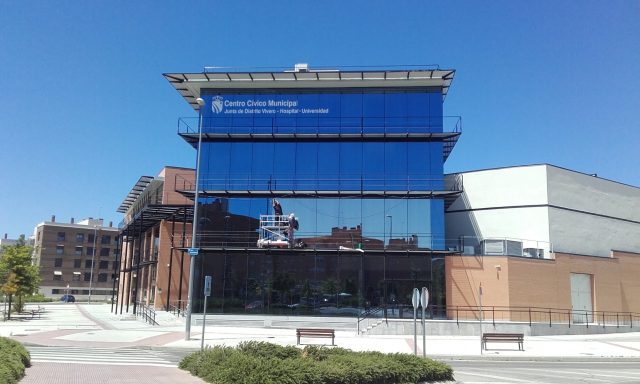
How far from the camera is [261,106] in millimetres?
37875

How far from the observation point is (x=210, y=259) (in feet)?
117

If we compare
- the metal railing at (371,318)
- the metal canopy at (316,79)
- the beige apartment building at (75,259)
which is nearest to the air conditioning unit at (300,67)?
the metal canopy at (316,79)

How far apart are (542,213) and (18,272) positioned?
37.7 m

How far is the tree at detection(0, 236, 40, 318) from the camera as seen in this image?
3866cm

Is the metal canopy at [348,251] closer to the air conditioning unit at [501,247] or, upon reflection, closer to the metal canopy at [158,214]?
the air conditioning unit at [501,247]

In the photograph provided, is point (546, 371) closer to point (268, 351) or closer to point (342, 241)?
point (268, 351)

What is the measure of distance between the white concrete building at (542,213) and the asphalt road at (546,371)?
15136mm

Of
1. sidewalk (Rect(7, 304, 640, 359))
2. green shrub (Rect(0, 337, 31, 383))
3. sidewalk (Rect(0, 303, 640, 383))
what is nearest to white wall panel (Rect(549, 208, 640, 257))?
sidewalk (Rect(0, 303, 640, 383))

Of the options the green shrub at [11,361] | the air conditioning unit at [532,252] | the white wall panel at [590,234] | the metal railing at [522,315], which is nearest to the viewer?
the green shrub at [11,361]

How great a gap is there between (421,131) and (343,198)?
6.88 metres

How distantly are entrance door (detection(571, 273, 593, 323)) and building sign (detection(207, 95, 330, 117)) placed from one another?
2049cm

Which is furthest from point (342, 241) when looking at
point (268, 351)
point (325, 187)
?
point (268, 351)

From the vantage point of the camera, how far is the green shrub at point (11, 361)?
33.0 feet

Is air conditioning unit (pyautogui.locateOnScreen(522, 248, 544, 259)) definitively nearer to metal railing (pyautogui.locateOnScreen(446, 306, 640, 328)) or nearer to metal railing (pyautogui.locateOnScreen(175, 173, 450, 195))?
metal railing (pyautogui.locateOnScreen(446, 306, 640, 328))
